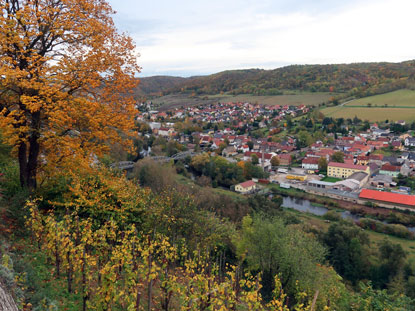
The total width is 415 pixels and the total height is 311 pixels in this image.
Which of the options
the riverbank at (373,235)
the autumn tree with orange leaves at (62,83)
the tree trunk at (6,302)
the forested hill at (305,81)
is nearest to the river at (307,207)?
the riverbank at (373,235)

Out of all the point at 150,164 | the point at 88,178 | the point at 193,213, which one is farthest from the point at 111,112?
the point at 150,164

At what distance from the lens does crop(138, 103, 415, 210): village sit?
31.2 metres

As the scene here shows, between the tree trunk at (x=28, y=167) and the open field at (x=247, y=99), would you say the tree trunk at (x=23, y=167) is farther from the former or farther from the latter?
the open field at (x=247, y=99)

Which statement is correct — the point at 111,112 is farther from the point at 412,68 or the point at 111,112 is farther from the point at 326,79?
the point at 412,68

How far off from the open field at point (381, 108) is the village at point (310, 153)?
4.13 m

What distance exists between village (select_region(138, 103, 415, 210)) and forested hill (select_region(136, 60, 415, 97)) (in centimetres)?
1914

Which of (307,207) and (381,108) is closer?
Result: (307,207)

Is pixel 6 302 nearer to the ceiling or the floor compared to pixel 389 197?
nearer to the ceiling

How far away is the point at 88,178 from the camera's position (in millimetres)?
6324

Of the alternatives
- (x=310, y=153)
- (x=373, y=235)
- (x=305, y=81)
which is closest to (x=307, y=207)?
(x=373, y=235)

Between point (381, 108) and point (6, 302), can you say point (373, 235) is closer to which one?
point (6, 302)

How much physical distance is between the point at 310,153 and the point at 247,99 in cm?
5209

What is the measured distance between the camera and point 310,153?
42562mm

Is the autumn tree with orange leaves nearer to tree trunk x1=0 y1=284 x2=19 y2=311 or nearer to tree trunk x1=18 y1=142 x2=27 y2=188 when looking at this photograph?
tree trunk x1=18 y1=142 x2=27 y2=188
